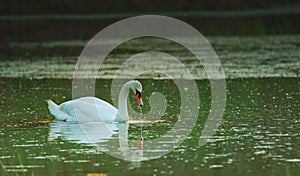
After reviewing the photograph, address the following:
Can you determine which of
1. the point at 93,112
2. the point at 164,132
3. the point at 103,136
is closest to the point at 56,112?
the point at 93,112

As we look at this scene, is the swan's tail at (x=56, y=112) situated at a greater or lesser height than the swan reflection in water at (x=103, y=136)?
greater

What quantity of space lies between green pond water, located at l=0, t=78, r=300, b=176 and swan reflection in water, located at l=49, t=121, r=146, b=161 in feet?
0.05

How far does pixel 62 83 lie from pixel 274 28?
17196 millimetres

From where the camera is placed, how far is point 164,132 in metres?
13.5

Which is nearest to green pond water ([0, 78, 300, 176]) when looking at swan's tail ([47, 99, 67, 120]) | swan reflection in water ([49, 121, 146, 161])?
swan reflection in water ([49, 121, 146, 161])

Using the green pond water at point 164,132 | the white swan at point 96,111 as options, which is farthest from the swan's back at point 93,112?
the green pond water at point 164,132

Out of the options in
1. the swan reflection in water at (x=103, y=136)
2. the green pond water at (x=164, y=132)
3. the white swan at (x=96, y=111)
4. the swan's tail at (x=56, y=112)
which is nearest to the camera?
the green pond water at (x=164, y=132)

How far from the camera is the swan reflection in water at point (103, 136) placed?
472 inches

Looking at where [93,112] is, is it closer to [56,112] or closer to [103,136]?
[56,112]

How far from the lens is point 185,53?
90.7ft

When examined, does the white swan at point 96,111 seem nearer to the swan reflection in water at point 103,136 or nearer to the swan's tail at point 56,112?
the swan's tail at point 56,112

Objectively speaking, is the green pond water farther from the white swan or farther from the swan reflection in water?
the white swan

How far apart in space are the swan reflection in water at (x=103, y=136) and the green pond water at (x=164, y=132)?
2 centimetres

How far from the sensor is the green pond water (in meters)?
10.8
